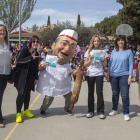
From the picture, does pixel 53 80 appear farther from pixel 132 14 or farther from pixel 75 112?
pixel 132 14

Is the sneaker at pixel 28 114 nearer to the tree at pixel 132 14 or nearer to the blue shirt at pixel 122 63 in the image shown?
the blue shirt at pixel 122 63

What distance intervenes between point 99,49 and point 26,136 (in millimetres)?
2212

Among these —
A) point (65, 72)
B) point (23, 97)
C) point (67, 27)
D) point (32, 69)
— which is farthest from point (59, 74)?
point (67, 27)

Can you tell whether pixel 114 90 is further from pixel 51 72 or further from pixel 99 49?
pixel 51 72

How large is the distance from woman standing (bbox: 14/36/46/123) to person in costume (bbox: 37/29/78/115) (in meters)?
0.26

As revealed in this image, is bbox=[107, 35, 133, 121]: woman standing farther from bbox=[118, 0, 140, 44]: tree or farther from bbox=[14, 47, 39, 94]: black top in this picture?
bbox=[118, 0, 140, 44]: tree

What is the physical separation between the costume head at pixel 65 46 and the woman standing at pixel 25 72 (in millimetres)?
487

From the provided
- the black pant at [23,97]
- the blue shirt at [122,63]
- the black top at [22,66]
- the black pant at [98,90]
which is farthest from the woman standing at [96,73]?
the black pant at [23,97]

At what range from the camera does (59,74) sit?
4.10 m

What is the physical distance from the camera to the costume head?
4.03 meters

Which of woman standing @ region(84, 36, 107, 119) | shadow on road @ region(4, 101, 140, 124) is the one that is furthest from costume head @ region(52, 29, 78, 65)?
shadow on road @ region(4, 101, 140, 124)

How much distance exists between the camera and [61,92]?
13.5 feet

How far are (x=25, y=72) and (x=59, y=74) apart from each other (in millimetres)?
770

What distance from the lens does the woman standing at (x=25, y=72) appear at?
3.68 m
